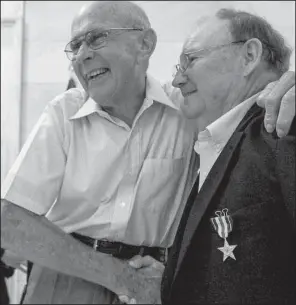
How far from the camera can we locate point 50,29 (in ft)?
2.79

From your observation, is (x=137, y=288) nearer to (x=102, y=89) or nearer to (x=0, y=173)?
(x=102, y=89)

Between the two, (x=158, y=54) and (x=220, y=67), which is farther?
(x=158, y=54)

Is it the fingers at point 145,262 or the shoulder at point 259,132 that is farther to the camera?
the fingers at point 145,262

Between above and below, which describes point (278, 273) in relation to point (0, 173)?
above

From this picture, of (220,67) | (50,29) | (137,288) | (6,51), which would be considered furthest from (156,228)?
(6,51)

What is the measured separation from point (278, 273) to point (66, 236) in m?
0.23

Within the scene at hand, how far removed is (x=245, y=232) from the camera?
524mm

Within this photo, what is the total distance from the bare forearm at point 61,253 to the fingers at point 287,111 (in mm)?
247

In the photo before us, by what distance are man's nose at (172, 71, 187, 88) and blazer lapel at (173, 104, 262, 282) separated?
101mm

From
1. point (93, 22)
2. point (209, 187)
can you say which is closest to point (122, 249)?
point (209, 187)

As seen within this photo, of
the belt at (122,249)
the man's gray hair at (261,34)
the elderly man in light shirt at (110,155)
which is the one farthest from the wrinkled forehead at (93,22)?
the belt at (122,249)

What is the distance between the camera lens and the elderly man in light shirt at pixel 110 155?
61 cm

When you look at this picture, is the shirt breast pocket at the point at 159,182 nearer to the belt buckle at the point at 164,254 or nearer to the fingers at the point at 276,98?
the belt buckle at the point at 164,254

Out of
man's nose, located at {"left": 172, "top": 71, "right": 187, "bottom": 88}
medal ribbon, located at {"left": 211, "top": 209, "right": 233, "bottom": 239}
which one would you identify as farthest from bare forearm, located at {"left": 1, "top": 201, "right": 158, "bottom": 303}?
man's nose, located at {"left": 172, "top": 71, "right": 187, "bottom": 88}
